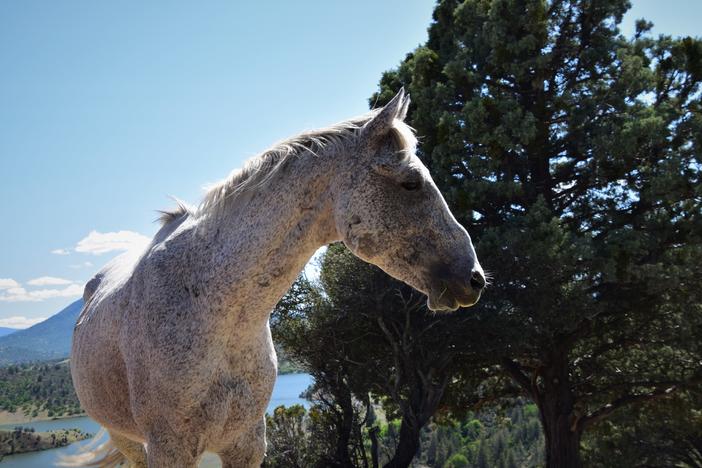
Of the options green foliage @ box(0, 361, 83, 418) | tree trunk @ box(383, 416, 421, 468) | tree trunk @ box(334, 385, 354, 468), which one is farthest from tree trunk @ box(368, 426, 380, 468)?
green foliage @ box(0, 361, 83, 418)

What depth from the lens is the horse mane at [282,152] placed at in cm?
222

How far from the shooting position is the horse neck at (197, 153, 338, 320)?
7.23 feet

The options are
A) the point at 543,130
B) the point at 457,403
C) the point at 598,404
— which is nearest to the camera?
the point at 543,130

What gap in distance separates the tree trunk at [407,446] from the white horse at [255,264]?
492 inches

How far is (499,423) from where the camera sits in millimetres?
20953

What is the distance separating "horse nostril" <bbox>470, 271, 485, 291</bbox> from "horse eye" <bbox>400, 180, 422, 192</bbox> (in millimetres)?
381

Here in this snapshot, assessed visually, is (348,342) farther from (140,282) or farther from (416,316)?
(140,282)

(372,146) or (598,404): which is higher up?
(372,146)

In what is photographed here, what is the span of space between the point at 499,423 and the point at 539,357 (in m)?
6.63

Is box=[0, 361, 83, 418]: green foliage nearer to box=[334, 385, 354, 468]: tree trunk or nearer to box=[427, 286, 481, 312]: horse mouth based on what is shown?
box=[334, 385, 354, 468]: tree trunk

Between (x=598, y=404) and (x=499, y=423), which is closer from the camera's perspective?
(x=598, y=404)

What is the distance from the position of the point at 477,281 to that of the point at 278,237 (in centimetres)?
78

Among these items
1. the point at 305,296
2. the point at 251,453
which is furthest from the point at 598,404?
the point at 251,453

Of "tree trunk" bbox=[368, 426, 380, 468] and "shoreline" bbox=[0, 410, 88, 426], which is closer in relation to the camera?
"tree trunk" bbox=[368, 426, 380, 468]
